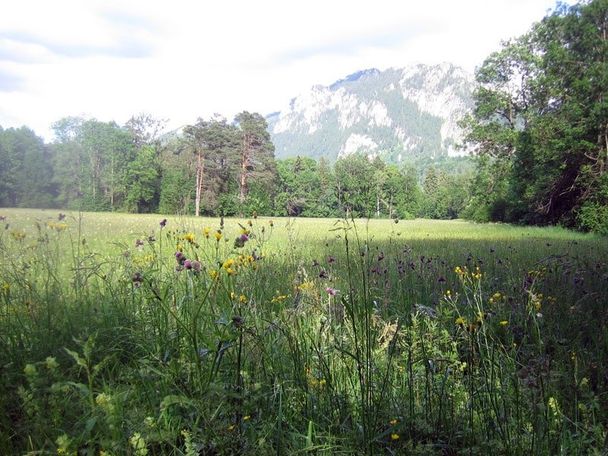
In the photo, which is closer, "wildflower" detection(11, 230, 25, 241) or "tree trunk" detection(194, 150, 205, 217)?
"wildflower" detection(11, 230, 25, 241)

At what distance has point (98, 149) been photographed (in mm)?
3549

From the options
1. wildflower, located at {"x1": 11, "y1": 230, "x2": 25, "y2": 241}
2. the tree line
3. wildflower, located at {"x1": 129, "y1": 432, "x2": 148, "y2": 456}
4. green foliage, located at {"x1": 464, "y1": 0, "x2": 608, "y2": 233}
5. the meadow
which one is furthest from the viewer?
green foliage, located at {"x1": 464, "y1": 0, "x2": 608, "y2": 233}

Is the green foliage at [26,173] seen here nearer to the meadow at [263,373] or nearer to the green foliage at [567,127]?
the meadow at [263,373]

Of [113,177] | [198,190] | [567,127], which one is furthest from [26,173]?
[567,127]

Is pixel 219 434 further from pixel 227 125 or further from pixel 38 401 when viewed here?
pixel 227 125

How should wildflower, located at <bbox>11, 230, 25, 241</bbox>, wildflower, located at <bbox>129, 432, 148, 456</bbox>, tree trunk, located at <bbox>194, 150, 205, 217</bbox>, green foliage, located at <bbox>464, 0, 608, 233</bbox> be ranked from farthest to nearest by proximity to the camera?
green foliage, located at <bbox>464, 0, 608, 233</bbox>
tree trunk, located at <bbox>194, 150, 205, 217</bbox>
wildflower, located at <bbox>11, 230, 25, 241</bbox>
wildflower, located at <bbox>129, 432, 148, 456</bbox>

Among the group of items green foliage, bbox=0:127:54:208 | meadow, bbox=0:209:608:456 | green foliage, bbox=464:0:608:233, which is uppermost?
green foliage, bbox=464:0:608:233

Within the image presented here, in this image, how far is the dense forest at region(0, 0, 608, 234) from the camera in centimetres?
310

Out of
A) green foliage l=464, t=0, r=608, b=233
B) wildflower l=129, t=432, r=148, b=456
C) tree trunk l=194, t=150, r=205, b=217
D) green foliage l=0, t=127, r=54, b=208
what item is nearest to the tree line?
green foliage l=0, t=127, r=54, b=208

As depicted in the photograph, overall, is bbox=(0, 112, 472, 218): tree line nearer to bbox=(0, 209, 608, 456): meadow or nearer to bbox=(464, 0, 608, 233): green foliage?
bbox=(0, 209, 608, 456): meadow

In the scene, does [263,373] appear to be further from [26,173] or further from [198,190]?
[198,190]

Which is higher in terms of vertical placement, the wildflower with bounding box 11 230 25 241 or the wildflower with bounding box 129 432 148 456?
the wildflower with bounding box 11 230 25 241

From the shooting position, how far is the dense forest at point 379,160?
3.10 m

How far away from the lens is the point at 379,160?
10.3 meters
